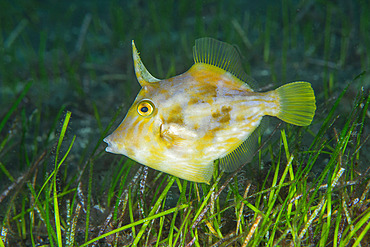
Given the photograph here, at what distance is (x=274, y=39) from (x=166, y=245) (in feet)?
15.5

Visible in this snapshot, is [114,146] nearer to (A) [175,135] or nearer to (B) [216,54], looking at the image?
(A) [175,135]

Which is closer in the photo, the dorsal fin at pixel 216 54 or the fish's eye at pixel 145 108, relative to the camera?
the fish's eye at pixel 145 108

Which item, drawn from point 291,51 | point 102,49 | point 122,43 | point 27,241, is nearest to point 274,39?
point 291,51

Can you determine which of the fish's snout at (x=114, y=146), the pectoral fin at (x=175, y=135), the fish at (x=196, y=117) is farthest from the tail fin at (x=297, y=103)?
the fish's snout at (x=114, y=146)

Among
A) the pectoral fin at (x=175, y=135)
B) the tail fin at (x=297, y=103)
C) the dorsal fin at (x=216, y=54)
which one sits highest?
the dorsal fin at (x=216, y=54)

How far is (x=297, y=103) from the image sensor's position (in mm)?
1604

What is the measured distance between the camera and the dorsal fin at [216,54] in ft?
5.59

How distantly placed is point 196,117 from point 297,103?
1.94 ft

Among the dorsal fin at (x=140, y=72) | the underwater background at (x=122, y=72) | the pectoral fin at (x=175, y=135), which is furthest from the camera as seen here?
the underwater background at (x=122, y=72)

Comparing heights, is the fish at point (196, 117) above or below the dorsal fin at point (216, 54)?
below

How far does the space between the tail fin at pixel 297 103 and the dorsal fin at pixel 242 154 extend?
174 millimetres

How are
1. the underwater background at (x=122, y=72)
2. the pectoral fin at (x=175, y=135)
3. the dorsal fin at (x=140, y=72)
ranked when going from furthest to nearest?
the underwater background at (x=122, y=72) < the dorsal fin at (x=140, y=72) < the pectoral fin at (x=175, y=135)

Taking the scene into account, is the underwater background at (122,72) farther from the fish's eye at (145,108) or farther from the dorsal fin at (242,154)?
the fish's eye at (145,108)

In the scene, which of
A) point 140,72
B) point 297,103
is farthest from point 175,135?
point 297,103
